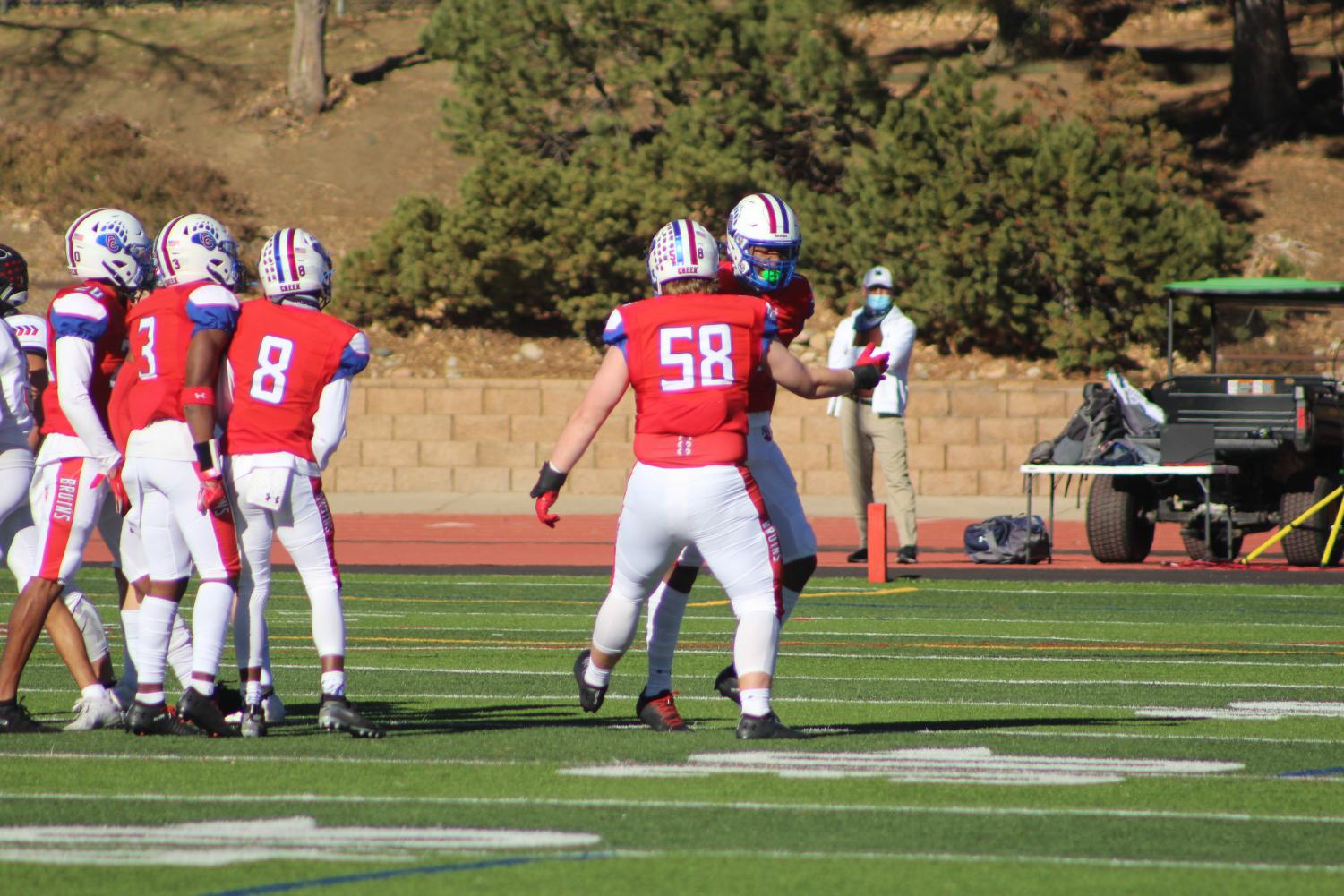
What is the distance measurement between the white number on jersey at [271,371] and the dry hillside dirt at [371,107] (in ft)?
68.1

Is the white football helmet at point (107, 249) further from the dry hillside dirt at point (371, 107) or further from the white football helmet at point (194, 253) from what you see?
the dry hillside dirt at point (371, 107)

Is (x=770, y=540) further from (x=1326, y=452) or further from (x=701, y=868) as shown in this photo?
(x=1326, y=452)

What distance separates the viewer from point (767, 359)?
25.8ft

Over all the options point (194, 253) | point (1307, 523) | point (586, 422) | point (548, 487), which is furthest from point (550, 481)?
point (1307, 523)

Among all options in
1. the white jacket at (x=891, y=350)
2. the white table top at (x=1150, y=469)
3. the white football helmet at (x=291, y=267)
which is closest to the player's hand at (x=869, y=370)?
the white football helmet at (x=291, y=267)

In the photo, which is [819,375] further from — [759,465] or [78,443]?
[78,443]

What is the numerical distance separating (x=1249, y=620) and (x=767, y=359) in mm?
6631

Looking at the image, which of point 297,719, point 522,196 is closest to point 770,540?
point 297,719

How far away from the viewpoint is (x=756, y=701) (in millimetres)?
7773

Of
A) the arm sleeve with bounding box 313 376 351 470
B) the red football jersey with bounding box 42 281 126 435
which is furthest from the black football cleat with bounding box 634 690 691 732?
the red football jersey with bounding box 42 281 126 435

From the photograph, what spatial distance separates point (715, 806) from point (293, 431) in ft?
7.93

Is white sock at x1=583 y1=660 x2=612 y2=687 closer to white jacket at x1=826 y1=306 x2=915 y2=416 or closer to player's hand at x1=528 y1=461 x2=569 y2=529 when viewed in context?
player's hand at x1=528 y1=461 x2=569 y2=529

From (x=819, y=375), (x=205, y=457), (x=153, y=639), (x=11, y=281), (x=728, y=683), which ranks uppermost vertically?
(x=11, y=281)

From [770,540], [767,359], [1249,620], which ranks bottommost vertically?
[1249,620]
